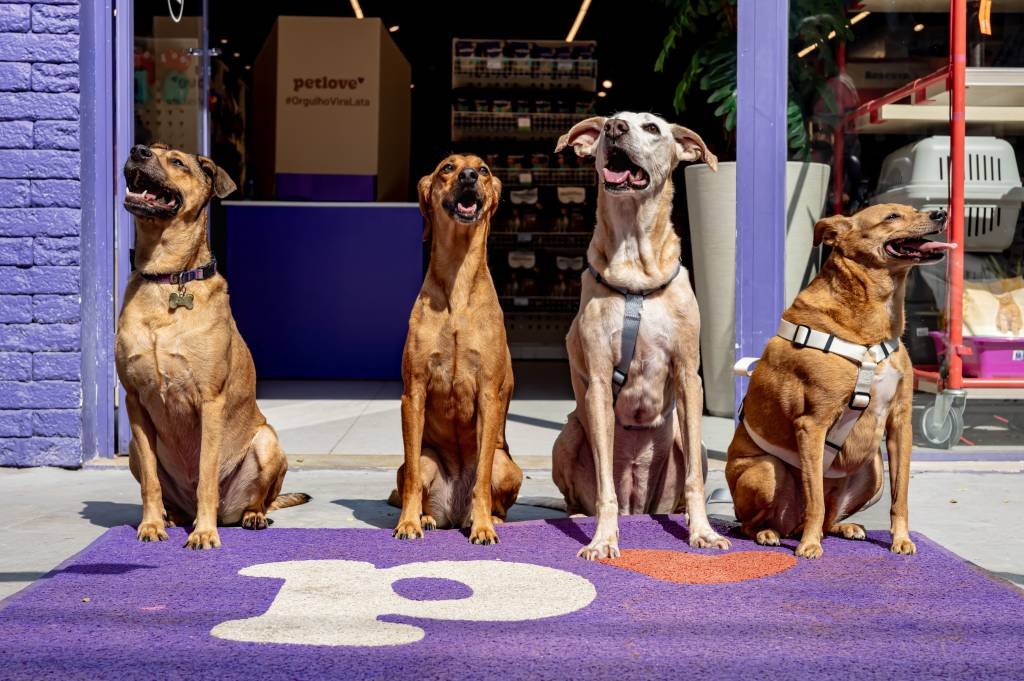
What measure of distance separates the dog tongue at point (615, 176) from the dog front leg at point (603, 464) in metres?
0.65

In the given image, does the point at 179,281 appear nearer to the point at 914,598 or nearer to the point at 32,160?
the point at 32,160

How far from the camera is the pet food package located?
17.6 feet

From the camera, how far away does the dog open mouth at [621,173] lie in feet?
11.7

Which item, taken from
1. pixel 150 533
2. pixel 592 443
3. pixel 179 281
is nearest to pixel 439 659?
pixel 592 443

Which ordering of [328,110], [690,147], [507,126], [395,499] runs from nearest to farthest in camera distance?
[690,147] < [395,499] < [328,110] < [507,126]

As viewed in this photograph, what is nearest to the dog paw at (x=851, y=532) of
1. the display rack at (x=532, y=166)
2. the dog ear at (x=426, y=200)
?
the dog ear at (x=426, y=200)

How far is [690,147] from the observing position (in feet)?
12.4

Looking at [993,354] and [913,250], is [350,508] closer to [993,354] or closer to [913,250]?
[913,250]

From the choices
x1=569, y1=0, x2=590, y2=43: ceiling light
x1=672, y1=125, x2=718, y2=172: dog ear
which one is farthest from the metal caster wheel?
x1=569, y1=0, x2=590, y2=43: ceiling light

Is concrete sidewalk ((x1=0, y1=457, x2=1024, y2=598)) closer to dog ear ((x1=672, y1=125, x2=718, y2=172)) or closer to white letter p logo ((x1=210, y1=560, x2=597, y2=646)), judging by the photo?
white letter p logo ((x1=210, y1=560, x2=597, y2=646))

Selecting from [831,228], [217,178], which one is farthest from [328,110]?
[831,228]

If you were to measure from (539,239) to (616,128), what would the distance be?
26.9ft

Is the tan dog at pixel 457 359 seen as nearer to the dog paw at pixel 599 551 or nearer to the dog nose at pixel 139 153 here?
the dog paw at pixel 599 551

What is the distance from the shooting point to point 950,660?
8.07ft
